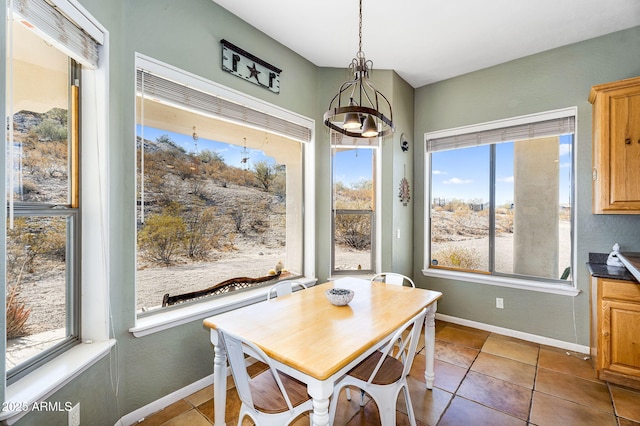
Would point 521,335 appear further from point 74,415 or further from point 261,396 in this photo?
point 74,415

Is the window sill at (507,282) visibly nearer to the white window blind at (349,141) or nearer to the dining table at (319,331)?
the dining table at (319,331)

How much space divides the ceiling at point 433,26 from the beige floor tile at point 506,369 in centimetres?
305

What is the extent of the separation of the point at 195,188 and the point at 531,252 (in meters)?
3.56

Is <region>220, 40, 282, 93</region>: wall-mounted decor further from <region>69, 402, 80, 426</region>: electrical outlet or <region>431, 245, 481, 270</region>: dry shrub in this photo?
<region>431, 245, 481, 270</region>: dry shrub

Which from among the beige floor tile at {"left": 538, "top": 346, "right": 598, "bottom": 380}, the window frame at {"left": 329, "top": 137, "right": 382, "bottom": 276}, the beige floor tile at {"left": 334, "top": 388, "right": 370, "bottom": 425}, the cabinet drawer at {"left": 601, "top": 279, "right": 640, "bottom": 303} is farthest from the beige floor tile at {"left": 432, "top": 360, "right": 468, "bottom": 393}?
the cabinet drawer at {"left": 601, "top": 279, "right": 640, "bottom": 303}

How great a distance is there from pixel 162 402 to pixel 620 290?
3507 millimetres

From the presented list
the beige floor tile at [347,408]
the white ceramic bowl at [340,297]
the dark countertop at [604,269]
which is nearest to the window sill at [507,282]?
the dark countertop at [604,269]

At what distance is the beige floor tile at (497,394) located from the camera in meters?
2.02

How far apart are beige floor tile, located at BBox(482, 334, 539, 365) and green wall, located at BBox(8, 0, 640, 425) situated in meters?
0.19

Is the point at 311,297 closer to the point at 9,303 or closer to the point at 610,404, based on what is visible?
the point at 9,303

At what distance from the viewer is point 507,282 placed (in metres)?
3.17

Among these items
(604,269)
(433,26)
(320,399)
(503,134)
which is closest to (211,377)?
(320,399)

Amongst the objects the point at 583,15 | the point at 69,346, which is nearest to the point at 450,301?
the point at 583,15

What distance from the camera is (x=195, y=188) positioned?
2.34m
